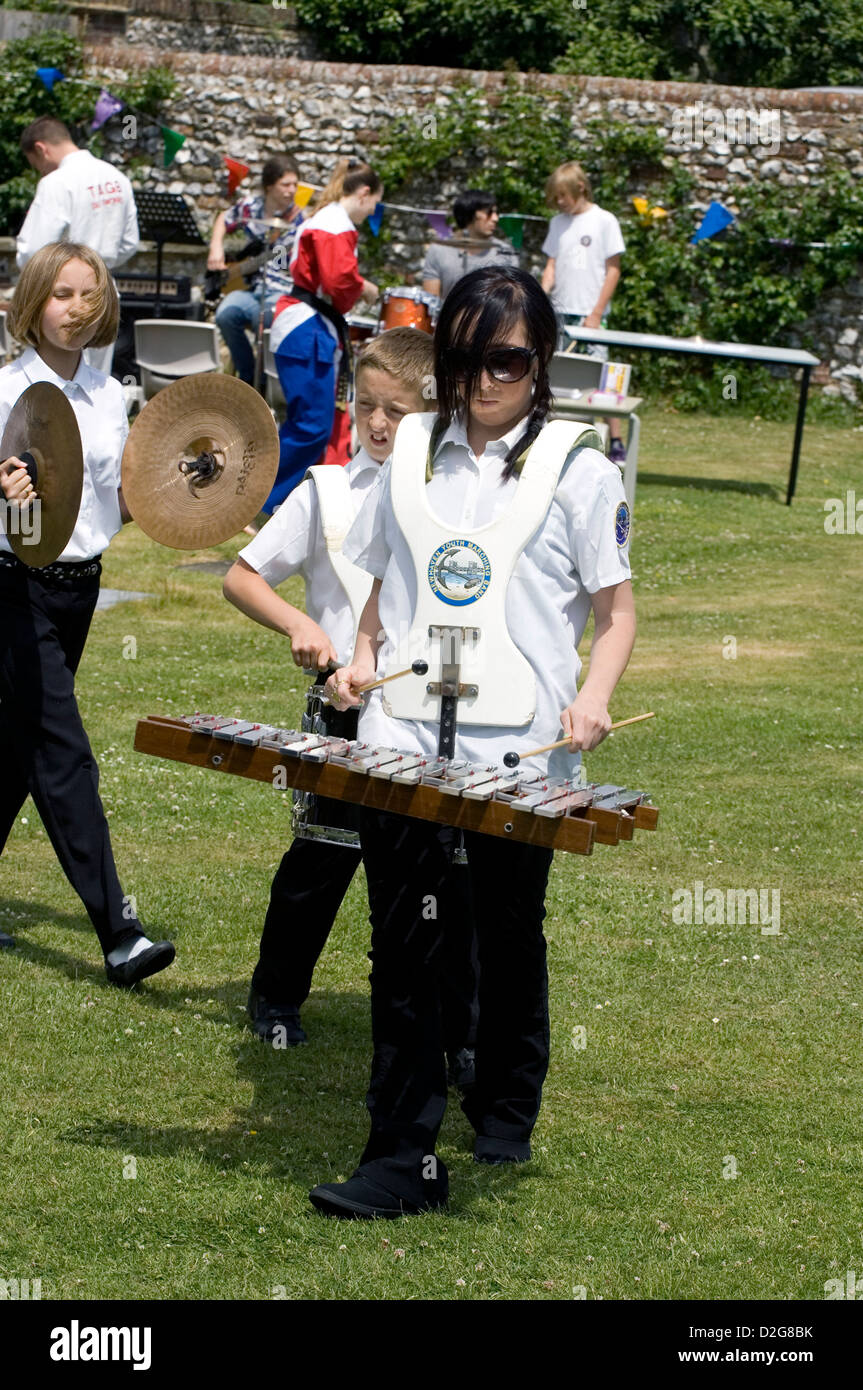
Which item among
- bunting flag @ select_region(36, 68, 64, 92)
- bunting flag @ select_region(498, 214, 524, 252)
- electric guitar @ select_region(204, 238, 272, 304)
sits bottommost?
electric guitar @ select_region(204, 238, 272, 304)

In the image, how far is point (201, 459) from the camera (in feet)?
15.1

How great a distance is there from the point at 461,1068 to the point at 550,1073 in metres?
0.29

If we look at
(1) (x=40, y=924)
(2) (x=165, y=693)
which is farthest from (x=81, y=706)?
(1) (x=40, y=924)

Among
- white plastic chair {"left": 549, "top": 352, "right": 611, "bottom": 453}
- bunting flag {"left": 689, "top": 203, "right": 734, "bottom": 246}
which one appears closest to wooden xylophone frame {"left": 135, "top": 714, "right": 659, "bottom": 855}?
white plastic chair {"left": 549, "top": 352, "right": 611, "bottom": 453}

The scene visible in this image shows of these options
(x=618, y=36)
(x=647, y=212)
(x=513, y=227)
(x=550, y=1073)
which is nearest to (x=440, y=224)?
(x=513, y=227)

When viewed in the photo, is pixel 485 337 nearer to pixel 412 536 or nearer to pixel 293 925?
pixel 412 536

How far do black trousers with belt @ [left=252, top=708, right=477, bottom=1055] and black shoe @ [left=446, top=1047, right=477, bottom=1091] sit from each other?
17 mm

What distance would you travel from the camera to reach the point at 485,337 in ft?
12.3

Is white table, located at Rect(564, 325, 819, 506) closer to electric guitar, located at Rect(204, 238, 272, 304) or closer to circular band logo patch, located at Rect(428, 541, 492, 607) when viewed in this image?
electric guitar, located at Rect(204, 238, 272, 304)

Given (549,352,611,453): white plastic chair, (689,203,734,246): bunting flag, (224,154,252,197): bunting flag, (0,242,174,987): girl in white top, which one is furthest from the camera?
(224,154,252,197): bunting flag

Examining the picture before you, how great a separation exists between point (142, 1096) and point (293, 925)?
0.62m

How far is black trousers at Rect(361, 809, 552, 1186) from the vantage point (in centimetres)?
379

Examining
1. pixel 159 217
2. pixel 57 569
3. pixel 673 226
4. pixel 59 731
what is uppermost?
pixel 673 226

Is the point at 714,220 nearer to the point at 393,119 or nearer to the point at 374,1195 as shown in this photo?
the point at 393,119
